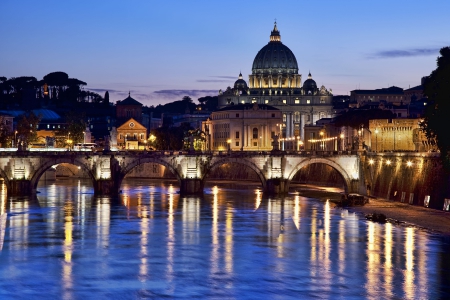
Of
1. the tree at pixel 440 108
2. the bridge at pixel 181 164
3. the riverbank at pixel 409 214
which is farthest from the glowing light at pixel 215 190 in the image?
the tree at pixel 440 108

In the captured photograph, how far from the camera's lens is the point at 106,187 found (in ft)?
369

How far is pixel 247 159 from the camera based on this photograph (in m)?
116

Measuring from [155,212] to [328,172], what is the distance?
153ft

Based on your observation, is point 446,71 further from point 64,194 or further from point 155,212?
point 64,194

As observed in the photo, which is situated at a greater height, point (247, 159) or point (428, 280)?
point (247, 159)

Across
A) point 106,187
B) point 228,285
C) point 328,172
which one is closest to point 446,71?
point 228,285

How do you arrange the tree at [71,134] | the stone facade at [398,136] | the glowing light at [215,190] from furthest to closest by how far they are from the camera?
the tree at [71,134] < the stone facade at [398,136] < the glowing light at [215,190]

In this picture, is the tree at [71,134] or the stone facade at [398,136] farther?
the tree at [71,134]

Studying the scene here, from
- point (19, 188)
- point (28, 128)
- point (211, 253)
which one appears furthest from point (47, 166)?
point (28, 128)

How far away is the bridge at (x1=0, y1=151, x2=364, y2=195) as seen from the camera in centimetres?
11019

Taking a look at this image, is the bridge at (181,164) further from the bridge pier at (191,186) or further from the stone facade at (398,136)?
the stone facade at (398,136)

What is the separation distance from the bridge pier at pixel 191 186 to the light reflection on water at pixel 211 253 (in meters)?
14.5

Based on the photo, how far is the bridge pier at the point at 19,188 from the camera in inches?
4294

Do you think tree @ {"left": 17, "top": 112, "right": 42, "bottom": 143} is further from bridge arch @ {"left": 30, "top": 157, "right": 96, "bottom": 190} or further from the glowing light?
bridge arch @ {"left": 30, "top": 157, "right": 96, "bottom": 190}
